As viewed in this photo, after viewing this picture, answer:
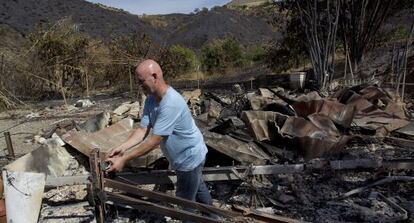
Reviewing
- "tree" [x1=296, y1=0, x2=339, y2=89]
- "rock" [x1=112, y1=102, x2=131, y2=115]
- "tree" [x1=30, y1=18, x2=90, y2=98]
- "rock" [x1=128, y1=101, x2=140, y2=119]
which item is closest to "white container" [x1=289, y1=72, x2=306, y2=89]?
"tree" [x1=296, y1=0, x2=339, y2=89]

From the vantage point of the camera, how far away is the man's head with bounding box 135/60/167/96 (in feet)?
11.8

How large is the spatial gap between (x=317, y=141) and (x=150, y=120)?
2902mm

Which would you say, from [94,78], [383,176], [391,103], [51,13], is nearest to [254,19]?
[51,13]

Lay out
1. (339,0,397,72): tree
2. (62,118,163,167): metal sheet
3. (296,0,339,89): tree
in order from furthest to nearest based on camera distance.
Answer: (339,0,397,72): tree, (296,0,339,89): tree, (62,118,163,167): metal sheet

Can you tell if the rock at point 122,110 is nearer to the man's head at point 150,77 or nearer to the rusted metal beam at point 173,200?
the rusted metal beam at point 173,200

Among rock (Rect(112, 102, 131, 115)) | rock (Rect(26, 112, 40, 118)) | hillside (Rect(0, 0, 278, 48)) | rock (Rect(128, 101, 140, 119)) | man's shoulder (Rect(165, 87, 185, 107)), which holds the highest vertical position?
hillside (Rect(0, 0, 278, 48))

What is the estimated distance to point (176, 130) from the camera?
379cm

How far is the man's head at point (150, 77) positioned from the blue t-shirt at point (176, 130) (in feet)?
0.28

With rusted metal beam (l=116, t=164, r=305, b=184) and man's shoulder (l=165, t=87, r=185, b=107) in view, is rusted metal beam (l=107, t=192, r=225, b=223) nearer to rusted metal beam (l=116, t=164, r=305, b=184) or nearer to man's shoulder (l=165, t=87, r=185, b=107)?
man's shoulder (l=165, t=87, r=185, b=107)

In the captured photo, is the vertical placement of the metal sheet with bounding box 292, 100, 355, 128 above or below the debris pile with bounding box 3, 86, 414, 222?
above

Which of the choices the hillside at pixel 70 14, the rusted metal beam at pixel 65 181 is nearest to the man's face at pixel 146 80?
the rusted metal beam at pixel 65 181

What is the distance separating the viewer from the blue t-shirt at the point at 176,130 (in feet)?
12.0

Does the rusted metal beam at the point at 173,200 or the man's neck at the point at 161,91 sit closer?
the rusted metal beam at the point at 173,200

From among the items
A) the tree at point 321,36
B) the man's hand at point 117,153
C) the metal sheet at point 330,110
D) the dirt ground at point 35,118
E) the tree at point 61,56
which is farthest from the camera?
the tree at point 61,56
